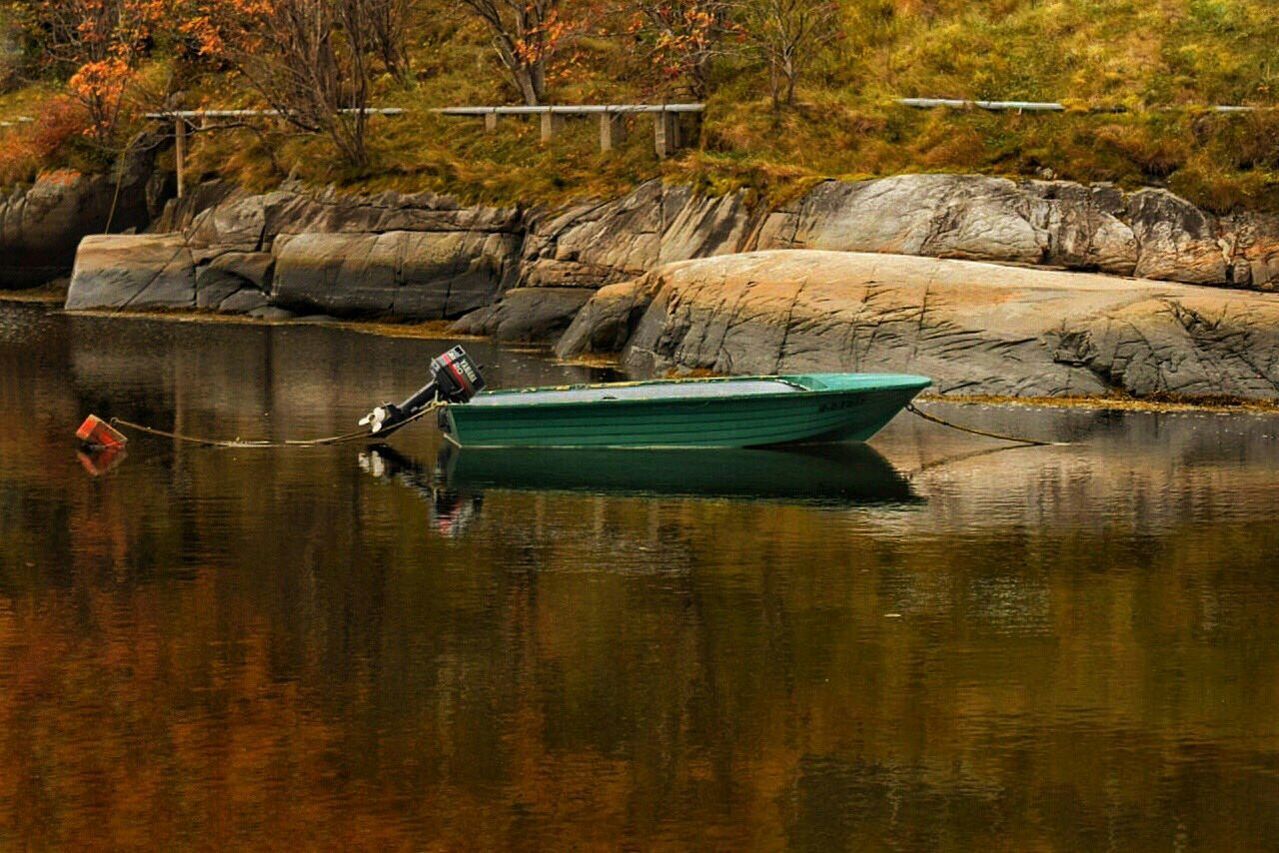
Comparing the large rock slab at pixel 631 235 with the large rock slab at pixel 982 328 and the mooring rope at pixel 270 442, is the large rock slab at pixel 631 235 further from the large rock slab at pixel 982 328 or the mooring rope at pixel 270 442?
the mooring rope at pixel 270 442

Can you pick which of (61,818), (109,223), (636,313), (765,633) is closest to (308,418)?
(636,313)

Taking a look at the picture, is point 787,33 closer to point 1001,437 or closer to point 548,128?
point 548,128

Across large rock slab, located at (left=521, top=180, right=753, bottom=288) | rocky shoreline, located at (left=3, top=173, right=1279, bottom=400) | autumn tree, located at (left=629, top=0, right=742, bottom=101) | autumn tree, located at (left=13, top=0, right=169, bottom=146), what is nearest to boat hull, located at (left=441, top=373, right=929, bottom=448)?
rocky shoreline, located at (left=3, top=173, right=1279, bottom=400)

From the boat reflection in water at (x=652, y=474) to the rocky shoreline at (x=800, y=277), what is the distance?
496cm

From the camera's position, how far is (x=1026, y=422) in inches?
1201

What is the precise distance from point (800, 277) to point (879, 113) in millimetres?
9409

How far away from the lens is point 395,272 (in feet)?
147

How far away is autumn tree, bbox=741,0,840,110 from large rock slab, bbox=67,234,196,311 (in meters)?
12.8

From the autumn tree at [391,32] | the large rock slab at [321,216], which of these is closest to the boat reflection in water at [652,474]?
the large rock slab at [321,216]

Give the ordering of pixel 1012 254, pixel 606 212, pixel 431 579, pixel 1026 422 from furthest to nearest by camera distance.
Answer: pixel 606 212 < pixel 1012 254 < pixel 1026 422 < pixel 431 579

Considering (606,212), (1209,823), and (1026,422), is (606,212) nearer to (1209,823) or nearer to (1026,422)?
(1026,422)

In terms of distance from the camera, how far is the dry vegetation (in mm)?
38812

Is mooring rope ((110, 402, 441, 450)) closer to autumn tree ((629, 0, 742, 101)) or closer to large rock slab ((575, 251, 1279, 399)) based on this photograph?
large rock slab ((575, 251, 1279, 399))

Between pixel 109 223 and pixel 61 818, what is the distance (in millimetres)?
40832
